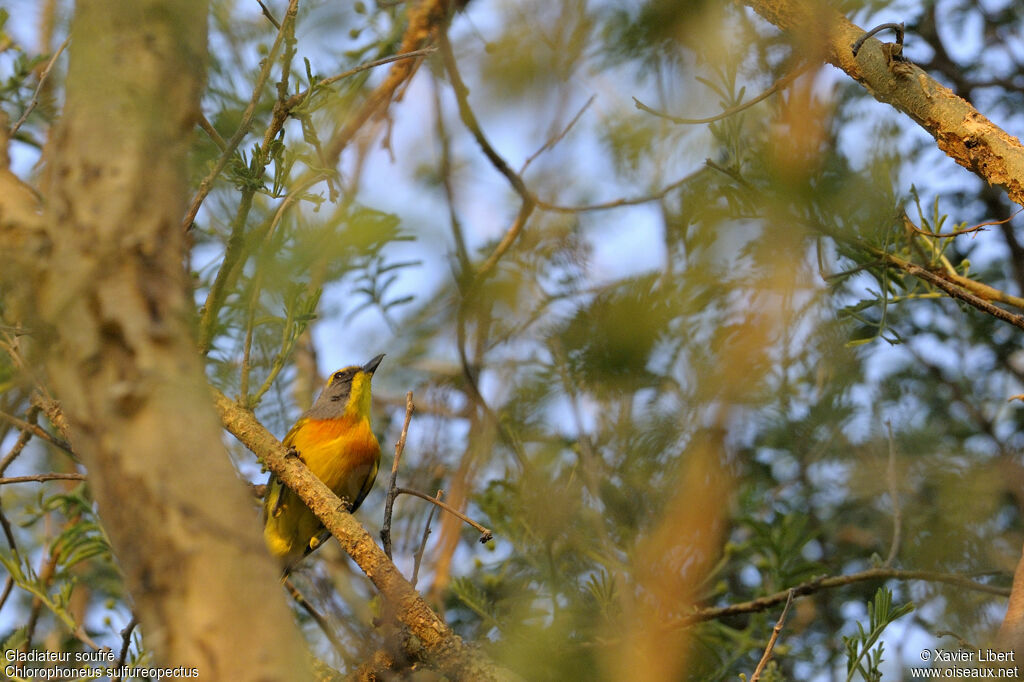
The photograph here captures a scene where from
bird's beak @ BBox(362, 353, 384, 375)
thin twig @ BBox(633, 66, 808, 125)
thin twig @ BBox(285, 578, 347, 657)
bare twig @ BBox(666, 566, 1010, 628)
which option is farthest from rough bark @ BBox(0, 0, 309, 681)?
bird's beak @ BBox(362, 353, 384, 375)

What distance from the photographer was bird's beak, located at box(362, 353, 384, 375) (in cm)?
475

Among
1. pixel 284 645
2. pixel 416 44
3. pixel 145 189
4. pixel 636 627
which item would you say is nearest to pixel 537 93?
pixel 416 44

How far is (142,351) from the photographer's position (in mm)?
1169

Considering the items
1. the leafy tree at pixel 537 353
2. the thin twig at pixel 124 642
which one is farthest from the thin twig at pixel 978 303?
the thin twig at pixel 124 642

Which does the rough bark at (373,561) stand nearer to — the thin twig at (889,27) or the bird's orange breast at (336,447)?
the bird's orange breast at (336,447)

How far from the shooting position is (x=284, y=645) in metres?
1.07

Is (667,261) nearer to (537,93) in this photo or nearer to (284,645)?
(537,93)

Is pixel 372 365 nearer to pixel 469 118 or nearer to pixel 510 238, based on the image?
pixel 510 238

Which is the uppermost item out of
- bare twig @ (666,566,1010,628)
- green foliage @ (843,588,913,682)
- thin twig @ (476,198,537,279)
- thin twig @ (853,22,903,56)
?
thin twig @ (476,198,537,279)

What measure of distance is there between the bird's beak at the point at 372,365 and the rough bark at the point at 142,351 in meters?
3.38

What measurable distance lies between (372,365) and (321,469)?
68 cm

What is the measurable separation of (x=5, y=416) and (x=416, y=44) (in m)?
2.50

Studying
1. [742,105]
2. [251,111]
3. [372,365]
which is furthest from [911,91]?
[372,365]

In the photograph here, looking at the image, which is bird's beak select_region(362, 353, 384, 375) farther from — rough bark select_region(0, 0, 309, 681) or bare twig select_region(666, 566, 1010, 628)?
rough bark select_region(0, 0, 309, 681)
